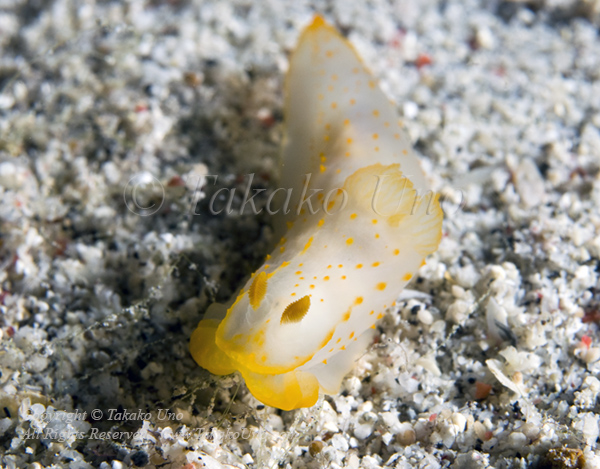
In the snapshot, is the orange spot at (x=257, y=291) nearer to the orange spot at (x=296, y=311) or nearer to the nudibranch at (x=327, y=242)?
the nudibranch at (x=327, y=242)

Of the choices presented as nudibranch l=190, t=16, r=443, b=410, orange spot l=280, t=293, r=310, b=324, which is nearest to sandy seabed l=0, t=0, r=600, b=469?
nudibranch l=190, t=16, r=443, b=410

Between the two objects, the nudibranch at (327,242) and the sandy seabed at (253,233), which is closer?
the nudibranch at (327,242)

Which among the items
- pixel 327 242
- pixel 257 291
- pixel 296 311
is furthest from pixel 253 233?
pixel 296 311

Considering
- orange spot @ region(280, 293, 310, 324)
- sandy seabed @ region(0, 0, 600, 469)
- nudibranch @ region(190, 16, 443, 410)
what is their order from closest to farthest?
orange spot @ region(280, 293, 310, 324) → nudibranch @ region(190, 16, 443, 410) → sandy seabed @ region(0, 0, 600, 469)

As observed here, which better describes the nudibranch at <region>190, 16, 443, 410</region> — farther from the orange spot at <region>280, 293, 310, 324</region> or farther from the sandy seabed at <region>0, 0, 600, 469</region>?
the sandy seabed at <region>0, 0, 600, 469</region>

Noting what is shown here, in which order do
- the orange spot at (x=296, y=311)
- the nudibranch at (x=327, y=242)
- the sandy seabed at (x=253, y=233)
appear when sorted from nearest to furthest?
the orange spot at (x=296, y=311), the nudibranch at (x=327, y=242), the sandy seabed at (x=253, y=233)

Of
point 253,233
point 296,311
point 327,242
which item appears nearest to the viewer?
point 296,311

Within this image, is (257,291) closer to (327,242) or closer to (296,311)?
(296,311)

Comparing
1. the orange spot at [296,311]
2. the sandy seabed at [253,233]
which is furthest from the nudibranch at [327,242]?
the sandy seabed at [253,233]
